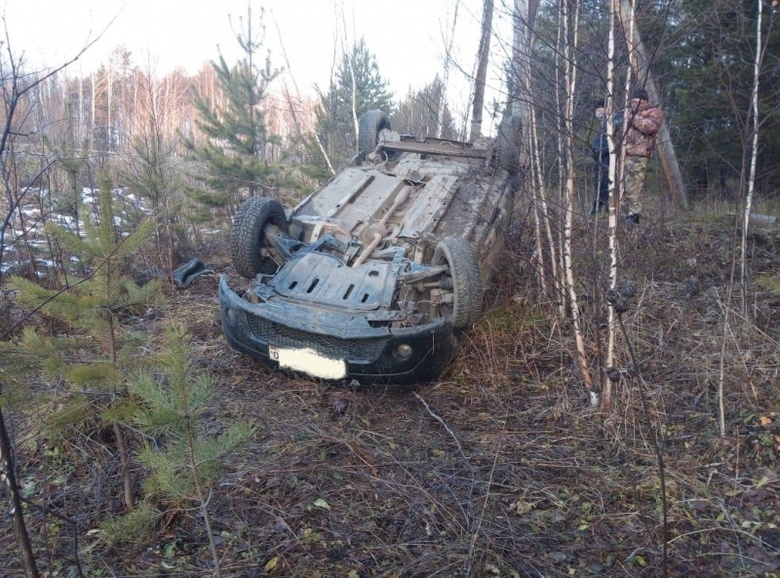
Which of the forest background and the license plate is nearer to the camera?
the forest background

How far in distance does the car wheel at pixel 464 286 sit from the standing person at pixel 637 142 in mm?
1248

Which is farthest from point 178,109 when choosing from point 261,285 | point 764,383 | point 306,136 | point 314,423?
point 764,383

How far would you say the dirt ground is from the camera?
8.96 ft

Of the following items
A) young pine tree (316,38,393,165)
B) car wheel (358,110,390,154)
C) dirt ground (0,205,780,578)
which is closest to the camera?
dirt ground (0,205,780,578)

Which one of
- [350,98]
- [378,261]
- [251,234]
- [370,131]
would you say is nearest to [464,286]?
[378,261]

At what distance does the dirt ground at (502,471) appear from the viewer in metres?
2.73

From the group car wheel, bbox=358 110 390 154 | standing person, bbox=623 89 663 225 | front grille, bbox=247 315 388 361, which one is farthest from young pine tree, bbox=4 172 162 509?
car wheel, bbox=358 110 390 154

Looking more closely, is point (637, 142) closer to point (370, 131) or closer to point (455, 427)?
point (370, 131)

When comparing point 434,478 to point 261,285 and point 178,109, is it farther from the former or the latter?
point 178,109

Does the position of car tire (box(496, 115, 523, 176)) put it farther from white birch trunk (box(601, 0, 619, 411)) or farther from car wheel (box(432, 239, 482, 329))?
white birch trunk (box(601, 0, 619, 411))

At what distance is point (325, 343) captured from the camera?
4.26 meters

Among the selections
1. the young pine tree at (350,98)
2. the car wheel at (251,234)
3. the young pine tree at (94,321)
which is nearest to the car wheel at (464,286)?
the car wheel at (251,234)

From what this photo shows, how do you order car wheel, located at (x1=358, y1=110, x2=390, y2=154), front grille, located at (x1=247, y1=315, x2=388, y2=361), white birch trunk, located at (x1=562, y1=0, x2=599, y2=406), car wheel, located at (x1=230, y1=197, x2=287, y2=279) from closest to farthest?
1. white birch trunk, located at (x1=562, y1=0, x2=599, y2=406)
2. front grille, located at (x1=247, y1=315, x2=388, y2=361)
3. car wheel, located at (x1=230, y1=197, x2=287, y2=279)
4. car wheel, located at (x1=358, y1=110, x2=390, y2=154)

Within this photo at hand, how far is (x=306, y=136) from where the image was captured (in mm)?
10984
